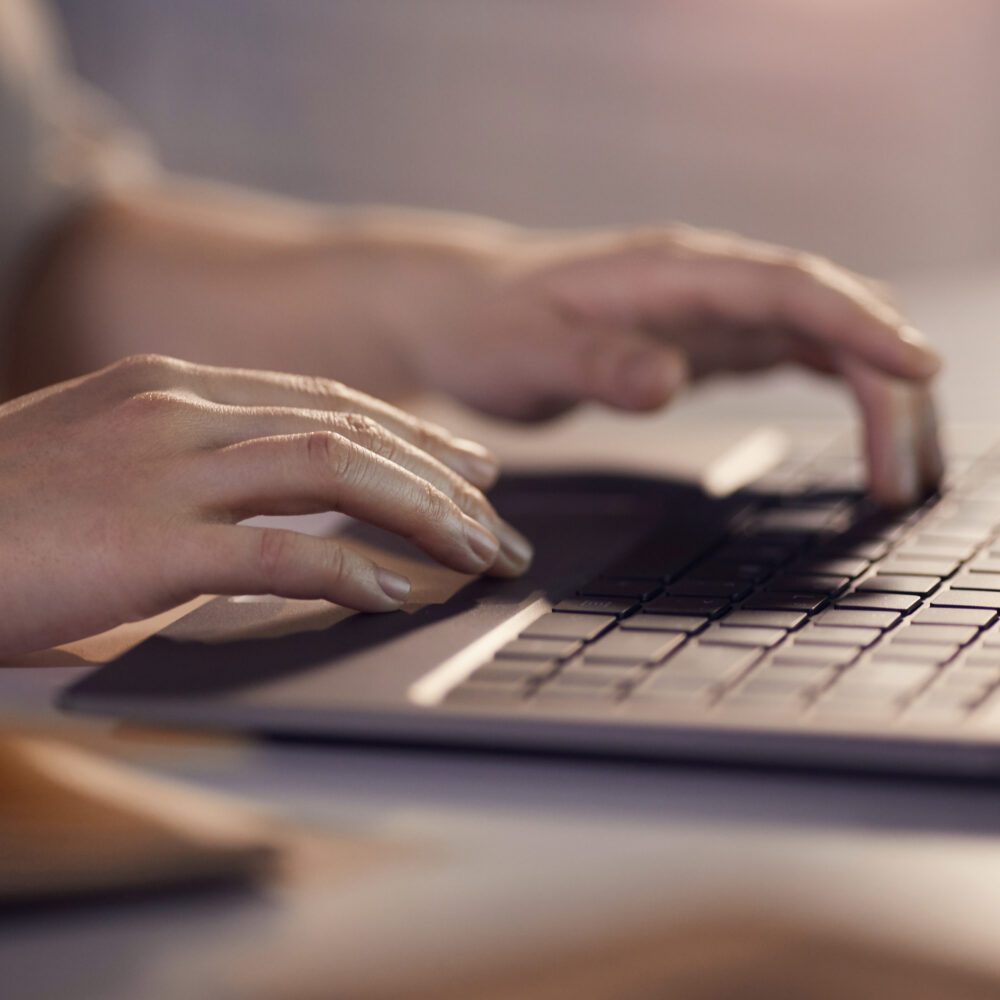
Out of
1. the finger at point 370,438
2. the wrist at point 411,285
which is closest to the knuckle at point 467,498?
the finger at point 370,438

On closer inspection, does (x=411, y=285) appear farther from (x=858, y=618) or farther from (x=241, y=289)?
(x=858, y=618)

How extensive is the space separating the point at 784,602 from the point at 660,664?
79mm

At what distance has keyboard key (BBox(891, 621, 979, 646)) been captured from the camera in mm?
392

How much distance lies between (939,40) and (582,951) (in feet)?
5.60

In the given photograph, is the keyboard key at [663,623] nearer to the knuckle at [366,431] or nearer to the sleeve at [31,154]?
the knuckle at [366,431]

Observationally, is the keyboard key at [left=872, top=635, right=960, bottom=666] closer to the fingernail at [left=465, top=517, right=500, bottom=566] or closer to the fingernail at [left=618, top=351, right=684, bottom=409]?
the fingernail at [left=465, top=517, right=500, bottom=566]

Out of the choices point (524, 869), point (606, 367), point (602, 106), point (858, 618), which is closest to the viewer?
point (524, 869)

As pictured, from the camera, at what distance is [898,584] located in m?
0.46

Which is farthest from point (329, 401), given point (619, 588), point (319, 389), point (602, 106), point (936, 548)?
point (602, 106)

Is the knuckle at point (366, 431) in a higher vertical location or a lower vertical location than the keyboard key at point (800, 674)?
higher

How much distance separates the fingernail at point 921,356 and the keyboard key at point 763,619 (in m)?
0.25

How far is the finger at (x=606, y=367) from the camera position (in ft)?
2.31

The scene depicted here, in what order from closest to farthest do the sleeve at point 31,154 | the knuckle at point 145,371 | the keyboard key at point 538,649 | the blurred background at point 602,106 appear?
the keyboard key at point 538,649, the knuckle at point 145,371, the sleeve at point 31,154, the blurred background at point 602,106

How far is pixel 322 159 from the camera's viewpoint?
6.58 feet
